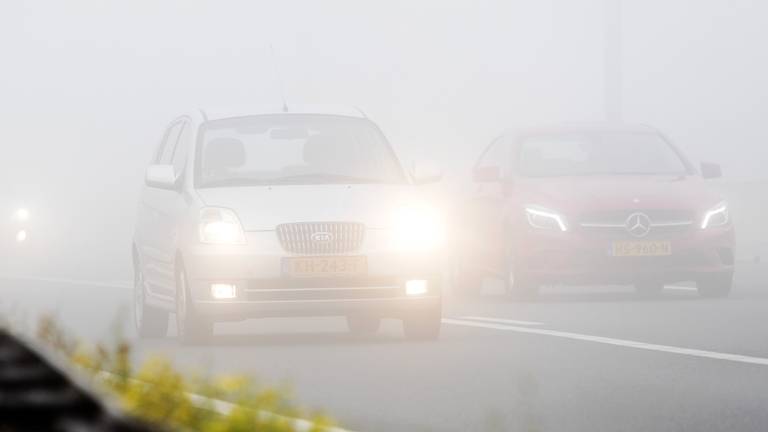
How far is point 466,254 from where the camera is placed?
2048 centimetres

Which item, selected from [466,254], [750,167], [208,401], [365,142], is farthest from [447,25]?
[208,401]

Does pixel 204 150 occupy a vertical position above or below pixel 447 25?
below

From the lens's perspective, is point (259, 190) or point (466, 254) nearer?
point (259, 190)

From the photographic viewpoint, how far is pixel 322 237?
13586mm

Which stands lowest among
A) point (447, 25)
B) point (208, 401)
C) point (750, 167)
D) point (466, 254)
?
point (208, 401)

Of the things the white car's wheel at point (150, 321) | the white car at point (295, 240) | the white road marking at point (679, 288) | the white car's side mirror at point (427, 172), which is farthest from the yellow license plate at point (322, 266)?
the white road marking at point (679, 288)

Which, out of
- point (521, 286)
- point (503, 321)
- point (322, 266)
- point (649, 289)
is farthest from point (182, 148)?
point (649, 289)

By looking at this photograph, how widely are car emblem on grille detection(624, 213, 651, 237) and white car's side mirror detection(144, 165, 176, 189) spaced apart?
530 centimetres

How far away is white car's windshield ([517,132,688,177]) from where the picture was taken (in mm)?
19453

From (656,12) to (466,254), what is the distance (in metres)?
73.2

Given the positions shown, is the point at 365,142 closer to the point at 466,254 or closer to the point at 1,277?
the point at 466,254

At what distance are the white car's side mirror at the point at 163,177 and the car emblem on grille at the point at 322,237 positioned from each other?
1.37m

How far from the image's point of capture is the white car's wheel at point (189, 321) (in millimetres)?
13570

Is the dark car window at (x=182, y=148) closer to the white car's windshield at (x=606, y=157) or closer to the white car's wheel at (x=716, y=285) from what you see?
the white car's windshield at (x=606, y=157)
